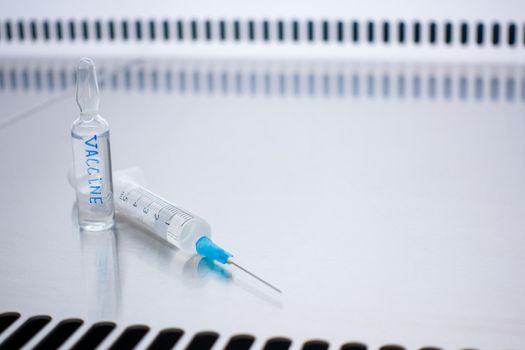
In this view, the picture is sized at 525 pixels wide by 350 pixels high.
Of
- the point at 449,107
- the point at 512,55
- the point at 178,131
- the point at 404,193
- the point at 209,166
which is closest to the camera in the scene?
the point at 404,193

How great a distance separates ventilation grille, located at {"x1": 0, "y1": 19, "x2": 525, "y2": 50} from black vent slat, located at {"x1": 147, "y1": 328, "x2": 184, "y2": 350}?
138 cm

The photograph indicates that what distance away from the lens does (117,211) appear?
48.0 inches

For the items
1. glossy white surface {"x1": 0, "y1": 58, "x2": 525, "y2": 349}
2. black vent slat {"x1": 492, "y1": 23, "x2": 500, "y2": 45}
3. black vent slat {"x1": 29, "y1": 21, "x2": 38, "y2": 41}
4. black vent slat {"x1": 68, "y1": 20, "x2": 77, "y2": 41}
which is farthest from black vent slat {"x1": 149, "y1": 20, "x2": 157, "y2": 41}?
black vent slat {"x1": 492, "y1": 23, "x2": 500, "y2": 45}

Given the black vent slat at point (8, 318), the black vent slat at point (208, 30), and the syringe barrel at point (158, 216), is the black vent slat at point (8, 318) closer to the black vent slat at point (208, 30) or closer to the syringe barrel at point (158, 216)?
the syringe barrel at point (158, 216)

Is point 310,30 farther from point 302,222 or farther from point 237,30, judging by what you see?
point 302,222

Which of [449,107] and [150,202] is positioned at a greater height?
[150,202]

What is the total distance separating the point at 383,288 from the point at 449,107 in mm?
915

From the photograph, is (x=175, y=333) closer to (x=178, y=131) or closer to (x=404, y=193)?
(x=404, y=193)

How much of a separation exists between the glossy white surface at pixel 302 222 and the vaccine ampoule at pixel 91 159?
29mm

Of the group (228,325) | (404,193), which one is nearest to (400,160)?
(404,193)

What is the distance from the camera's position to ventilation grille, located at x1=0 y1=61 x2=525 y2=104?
1922mm

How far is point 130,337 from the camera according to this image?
0.88m

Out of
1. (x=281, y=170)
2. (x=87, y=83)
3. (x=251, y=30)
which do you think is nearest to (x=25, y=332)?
(x=87, y=83)

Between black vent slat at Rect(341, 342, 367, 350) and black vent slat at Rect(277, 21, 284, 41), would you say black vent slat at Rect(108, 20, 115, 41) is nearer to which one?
black vent slat at Rect(277, 21, 284, 41)
